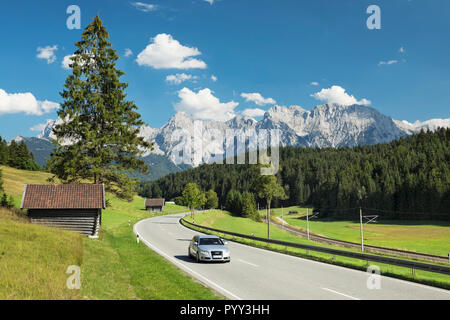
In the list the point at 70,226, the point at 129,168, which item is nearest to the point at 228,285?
the point at 70,226

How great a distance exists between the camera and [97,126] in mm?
30406

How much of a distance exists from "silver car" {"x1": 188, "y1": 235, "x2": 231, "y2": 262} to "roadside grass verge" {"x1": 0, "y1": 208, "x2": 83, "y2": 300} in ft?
20.9

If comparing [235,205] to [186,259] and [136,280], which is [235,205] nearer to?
[186,259]

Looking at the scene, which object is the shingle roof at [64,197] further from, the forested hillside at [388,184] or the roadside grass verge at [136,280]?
the forested hillside at [388,184]

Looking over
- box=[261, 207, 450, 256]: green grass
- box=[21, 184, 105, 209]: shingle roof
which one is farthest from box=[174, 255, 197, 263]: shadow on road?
box=[261, 207, 450, 256]: green grass

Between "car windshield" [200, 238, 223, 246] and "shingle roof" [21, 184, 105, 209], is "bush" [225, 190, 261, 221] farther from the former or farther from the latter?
"car windshield" [200, 238, 223, 246]

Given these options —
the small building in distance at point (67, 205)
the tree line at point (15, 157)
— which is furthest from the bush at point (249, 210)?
the small building in distance at point (67, 205)

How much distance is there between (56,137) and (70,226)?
8.65 metres

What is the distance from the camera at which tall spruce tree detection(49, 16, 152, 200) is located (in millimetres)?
29078

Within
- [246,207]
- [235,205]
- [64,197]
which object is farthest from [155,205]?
[64,197]

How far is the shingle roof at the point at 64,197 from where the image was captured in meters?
26.1

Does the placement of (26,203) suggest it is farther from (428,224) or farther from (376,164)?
(376,164)

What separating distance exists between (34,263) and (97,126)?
20.0 metres

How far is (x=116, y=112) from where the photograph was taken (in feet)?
101
